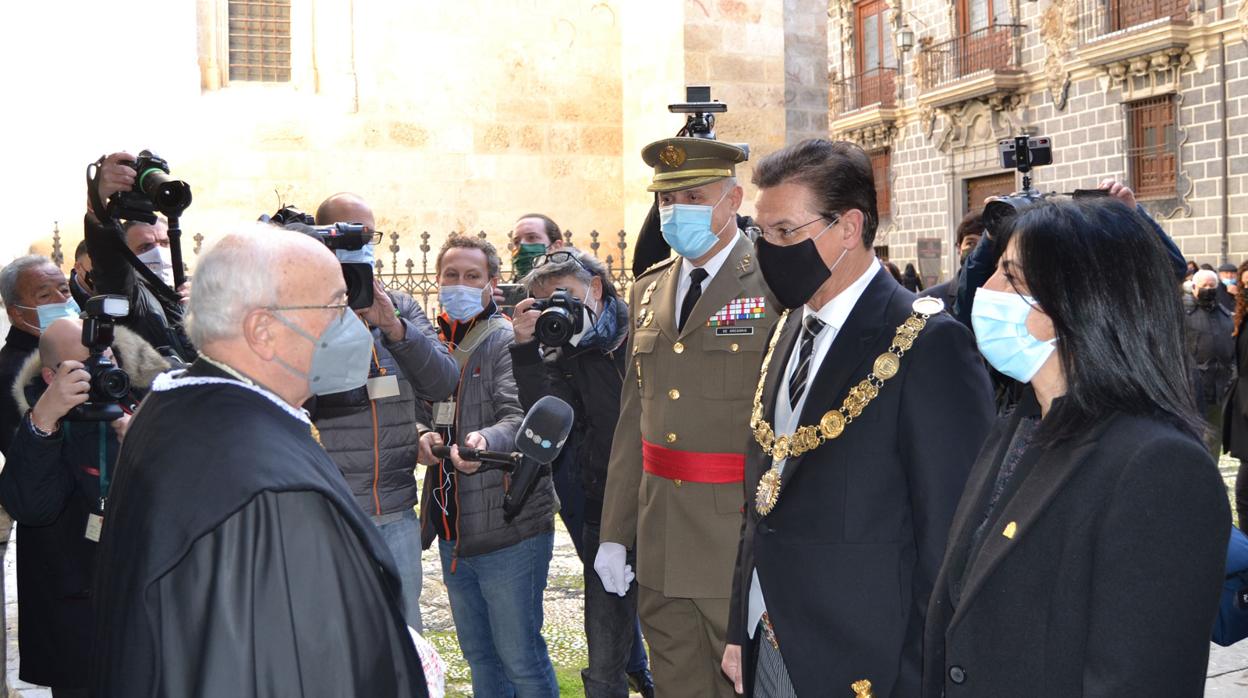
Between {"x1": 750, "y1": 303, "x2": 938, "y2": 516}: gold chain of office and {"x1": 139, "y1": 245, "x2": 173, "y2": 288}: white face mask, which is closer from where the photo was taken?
{"x1": 750, "y1": 303, "x2": 938, "y2": 516}: gold chain of office

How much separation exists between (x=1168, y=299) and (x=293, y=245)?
1591 mm

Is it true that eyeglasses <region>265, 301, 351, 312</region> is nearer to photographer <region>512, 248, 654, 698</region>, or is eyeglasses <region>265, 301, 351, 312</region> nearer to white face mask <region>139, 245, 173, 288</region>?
photographer <region>512, 248, 654, 698</region>

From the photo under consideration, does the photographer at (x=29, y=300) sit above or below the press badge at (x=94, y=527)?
above

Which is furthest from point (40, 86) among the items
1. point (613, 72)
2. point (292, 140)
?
point (613, 72)

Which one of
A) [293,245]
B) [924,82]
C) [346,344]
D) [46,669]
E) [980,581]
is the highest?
[924,82]

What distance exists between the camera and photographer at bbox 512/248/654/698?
164 inches

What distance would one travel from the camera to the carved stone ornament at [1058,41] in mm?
23047

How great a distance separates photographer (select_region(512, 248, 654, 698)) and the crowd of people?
0.01 metres

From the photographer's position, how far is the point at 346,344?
229cm

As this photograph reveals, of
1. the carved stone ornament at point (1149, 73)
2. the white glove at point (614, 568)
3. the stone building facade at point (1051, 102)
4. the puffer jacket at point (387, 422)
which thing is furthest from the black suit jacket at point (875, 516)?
the carved stone ornament at point (1149, 73)

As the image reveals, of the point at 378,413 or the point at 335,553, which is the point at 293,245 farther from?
the point at 378,413

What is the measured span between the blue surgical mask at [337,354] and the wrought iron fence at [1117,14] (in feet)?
71.4

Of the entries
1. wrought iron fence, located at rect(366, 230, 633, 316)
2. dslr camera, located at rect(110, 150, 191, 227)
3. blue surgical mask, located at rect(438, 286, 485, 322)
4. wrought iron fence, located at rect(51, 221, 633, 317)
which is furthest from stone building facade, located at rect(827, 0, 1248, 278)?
dslr camera, located at rect(110, 150, 191, 227)

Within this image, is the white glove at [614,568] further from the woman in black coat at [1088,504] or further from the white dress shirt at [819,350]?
the woman in black coat at [1088,504]
